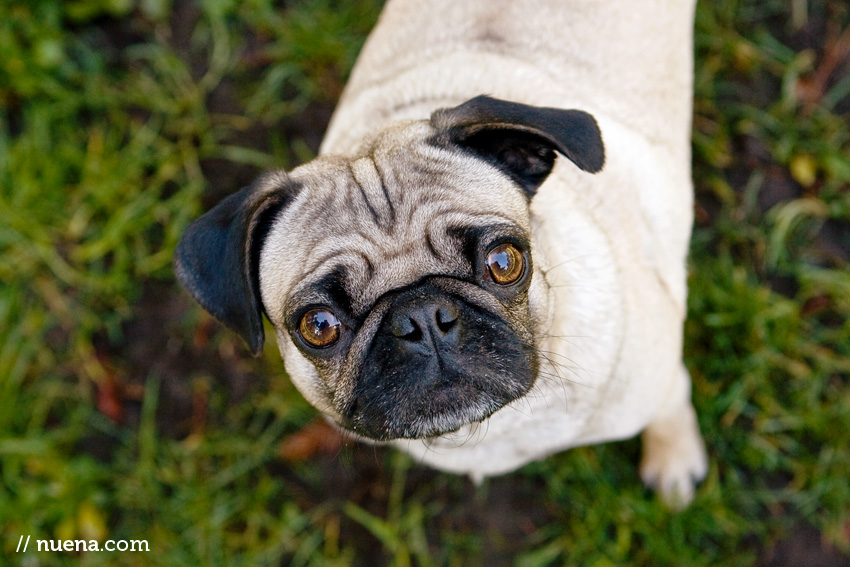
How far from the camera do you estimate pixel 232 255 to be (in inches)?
115

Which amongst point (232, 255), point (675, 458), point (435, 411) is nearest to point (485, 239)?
point (435, 411)

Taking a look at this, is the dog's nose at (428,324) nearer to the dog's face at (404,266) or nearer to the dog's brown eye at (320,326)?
the dog's face at (404,266)

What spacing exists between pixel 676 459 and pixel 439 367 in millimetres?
2714

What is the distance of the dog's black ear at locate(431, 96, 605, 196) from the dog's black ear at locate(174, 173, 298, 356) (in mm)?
843

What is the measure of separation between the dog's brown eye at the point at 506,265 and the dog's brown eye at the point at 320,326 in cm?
72

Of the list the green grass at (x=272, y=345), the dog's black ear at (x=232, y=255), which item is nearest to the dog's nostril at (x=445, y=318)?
the dog's black ear at (x=232, y=255)

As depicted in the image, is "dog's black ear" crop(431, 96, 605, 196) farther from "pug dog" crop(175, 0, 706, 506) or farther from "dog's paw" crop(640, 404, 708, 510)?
"dog's paw" crop(640, 404, 708, 510)

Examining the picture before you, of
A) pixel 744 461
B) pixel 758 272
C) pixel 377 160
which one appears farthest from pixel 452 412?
pixel 758 272

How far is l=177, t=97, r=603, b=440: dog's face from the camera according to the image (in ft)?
8.88

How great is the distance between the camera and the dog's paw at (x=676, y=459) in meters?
4.56

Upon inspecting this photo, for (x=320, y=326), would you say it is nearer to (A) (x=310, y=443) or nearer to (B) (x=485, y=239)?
(B) (x=485, y=239)

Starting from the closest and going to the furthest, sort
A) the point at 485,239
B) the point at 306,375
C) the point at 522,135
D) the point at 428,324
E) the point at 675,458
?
1. the point at 428,324
2. the point at 485,239
3. the point at 522,135
4. the point at 306,375
5. the point at 675,458

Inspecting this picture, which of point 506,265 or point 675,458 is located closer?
point 506,265

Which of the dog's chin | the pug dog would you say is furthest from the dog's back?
the dog's chin
